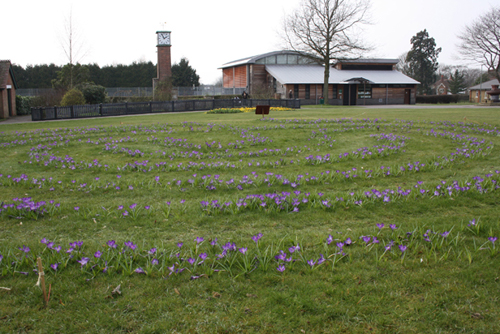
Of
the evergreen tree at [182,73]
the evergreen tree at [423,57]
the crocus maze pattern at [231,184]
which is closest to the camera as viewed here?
the crocus maze pattern at [231,184]

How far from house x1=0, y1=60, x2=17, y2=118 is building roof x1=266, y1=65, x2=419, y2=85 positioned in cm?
2924

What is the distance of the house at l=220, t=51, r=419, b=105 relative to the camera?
159 ft

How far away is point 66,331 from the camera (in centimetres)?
268

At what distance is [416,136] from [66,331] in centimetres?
1217

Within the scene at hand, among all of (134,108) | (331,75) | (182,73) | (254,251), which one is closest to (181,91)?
(182,73)

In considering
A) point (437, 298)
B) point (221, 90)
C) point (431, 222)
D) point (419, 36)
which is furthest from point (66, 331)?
point (419, 36)

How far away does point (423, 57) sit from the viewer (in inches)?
2904

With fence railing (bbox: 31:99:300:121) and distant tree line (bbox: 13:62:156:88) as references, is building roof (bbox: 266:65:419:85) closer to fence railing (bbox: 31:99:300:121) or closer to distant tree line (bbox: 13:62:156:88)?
fence railing (bbox: 31:99:300:121)

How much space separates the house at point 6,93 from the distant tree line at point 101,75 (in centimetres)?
2194

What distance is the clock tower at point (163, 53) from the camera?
1773 inches

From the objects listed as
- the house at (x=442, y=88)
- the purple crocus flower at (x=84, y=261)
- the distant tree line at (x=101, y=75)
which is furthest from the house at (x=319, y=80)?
the house at (x=442, y=88)

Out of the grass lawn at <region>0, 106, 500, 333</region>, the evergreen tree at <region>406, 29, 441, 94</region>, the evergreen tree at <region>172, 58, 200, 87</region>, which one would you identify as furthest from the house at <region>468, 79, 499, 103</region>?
the grass lawn at <region>0, 106, 500, 333</region>

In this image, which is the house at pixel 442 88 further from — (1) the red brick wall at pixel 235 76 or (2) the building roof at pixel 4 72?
(2) the building roof at pixel 4 72

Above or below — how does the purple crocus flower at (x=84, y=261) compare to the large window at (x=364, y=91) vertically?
below
